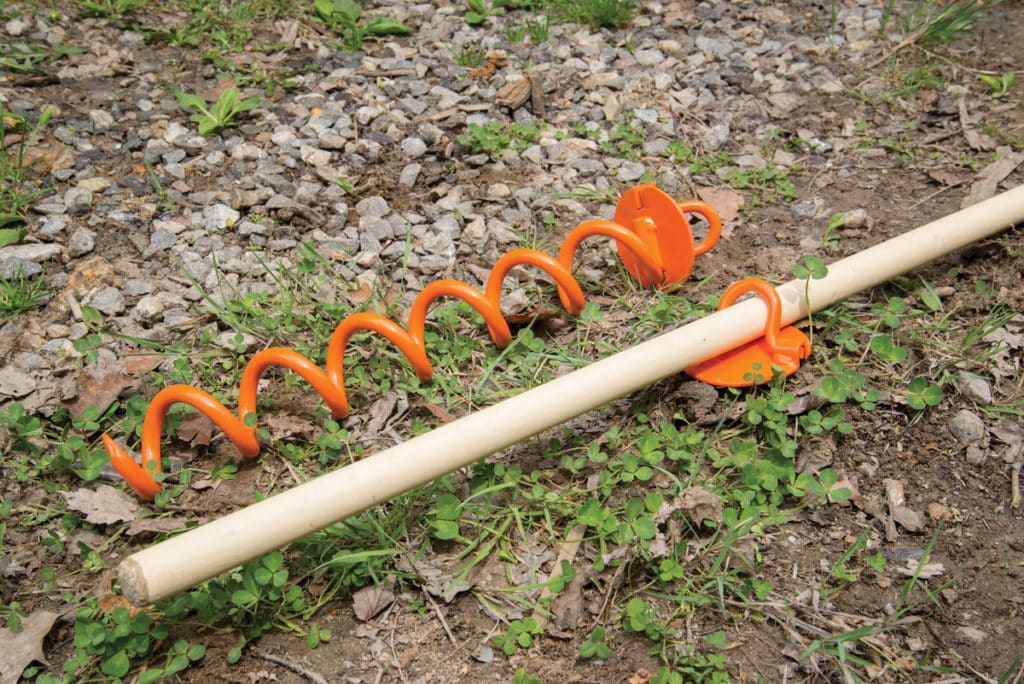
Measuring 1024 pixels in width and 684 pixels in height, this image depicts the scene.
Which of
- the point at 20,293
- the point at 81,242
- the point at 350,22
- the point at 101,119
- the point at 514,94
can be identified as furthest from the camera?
the point at 350,22

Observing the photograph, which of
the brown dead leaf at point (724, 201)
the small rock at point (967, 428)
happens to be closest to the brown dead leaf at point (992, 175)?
the brown dead leaf at point (724, 201)

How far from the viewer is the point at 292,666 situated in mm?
2014

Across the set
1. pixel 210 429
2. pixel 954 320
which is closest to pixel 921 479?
pixel 954 320

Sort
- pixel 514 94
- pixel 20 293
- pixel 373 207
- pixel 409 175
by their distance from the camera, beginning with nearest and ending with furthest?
1. pixel 20 293
2. pixel 373 207
3. pixel 409 175
4. pixel 514 94

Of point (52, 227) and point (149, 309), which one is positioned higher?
point (52, 227)

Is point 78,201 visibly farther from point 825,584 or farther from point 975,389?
point 975,389

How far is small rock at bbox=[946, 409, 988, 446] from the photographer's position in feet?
7.81

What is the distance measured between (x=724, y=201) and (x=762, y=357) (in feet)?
3.26

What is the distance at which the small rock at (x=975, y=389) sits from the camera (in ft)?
8.05

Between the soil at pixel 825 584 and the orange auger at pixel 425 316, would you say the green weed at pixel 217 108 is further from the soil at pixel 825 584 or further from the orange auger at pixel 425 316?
the orange auger at pixel 425 316

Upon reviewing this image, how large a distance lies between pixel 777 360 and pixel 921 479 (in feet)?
1.72

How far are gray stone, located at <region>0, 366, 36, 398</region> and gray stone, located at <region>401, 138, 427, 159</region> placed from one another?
5.52 ft

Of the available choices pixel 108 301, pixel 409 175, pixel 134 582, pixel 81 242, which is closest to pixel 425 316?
pixel 409 175

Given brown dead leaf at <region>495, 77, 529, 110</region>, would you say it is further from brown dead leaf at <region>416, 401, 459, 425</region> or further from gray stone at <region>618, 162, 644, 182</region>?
brown dead leaf at <region>416, 401, 459, 425</region>
